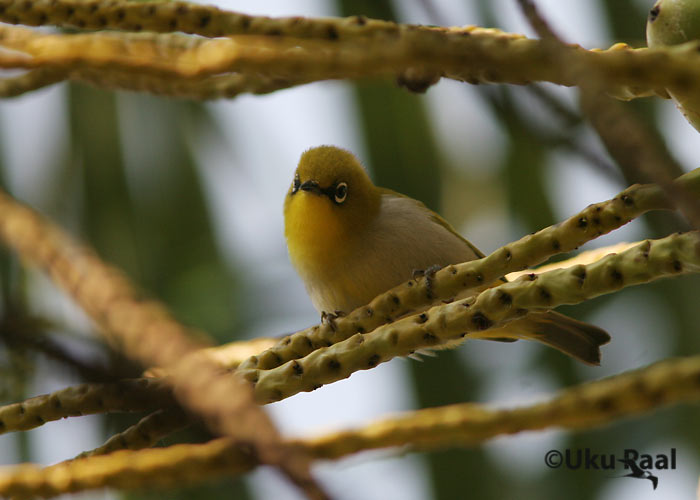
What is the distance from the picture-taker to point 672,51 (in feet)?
3.13

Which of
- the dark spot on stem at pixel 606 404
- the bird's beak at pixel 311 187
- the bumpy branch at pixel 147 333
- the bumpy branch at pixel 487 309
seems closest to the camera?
the bumpy branch at pixel 147 333

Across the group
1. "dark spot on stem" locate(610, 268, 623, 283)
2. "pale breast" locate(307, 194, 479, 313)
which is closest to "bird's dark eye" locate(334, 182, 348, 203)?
"pale breast" locate(307, 194, 479, 313)

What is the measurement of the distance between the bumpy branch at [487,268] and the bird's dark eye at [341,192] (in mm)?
1781

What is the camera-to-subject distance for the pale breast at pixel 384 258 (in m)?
3.34

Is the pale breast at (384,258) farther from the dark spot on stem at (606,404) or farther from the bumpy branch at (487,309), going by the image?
the dark spot on stem at (606,404)

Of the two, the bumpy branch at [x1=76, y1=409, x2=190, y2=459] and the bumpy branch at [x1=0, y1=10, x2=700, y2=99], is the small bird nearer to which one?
the bumpy branch at [x1=0, y1=10, x2=700, y2=99]

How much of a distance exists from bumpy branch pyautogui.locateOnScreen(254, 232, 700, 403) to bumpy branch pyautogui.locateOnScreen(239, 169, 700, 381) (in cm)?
10

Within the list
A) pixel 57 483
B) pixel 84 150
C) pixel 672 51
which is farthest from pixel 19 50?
pixel 84 150

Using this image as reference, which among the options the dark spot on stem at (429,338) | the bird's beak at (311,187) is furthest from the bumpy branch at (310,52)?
the bird's beak at (311,187)

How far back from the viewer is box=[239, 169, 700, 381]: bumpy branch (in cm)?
140

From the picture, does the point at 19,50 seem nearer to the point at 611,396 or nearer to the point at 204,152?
the point at 611,396

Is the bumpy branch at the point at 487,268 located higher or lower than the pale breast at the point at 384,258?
lower

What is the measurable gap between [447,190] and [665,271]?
13.1 feet

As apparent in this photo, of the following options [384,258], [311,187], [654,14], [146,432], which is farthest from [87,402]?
[311,187]
